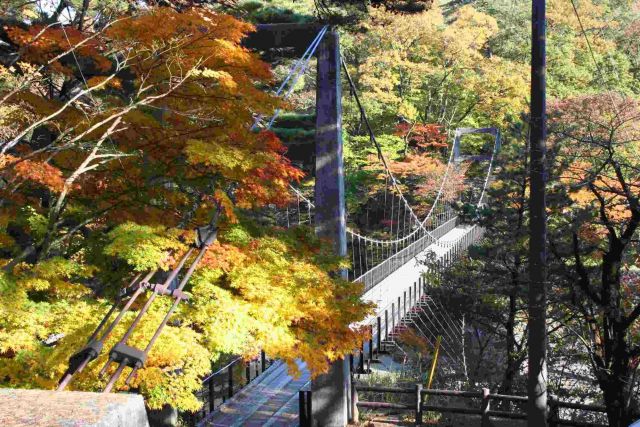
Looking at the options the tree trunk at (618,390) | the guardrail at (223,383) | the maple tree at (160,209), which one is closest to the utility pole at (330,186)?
the guardrail at (223,383)

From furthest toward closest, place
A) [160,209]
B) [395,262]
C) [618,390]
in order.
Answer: [395,262], [160,209], [618,390]

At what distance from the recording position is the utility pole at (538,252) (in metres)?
5.20

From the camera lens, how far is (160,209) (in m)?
6.65

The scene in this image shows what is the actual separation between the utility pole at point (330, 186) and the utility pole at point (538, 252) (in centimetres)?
426

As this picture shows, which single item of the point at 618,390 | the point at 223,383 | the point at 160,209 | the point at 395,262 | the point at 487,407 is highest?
the point at 160,209

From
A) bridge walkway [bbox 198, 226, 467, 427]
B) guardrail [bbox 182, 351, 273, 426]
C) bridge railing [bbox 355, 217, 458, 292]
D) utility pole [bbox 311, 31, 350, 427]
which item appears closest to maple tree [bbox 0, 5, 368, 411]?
utility pole [bbox 311, 31, 350, 427]

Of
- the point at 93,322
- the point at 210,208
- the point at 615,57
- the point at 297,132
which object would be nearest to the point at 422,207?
the point at 615,57

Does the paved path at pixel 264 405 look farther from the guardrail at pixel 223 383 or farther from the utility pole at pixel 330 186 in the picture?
the utility pole at pixel 330 186

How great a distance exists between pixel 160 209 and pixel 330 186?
3474mm

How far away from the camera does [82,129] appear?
621cm

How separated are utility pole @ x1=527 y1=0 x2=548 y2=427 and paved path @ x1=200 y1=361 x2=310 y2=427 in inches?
206

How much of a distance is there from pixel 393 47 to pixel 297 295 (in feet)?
65.4

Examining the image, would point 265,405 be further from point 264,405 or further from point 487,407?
point 487,407

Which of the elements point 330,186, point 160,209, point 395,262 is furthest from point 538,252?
point 395,262
